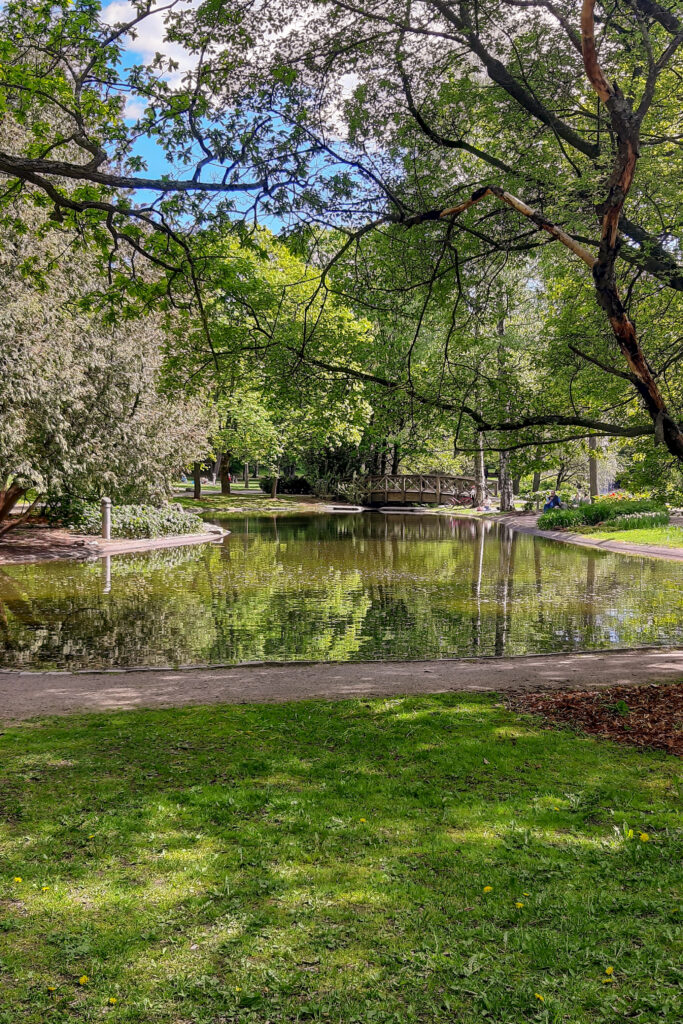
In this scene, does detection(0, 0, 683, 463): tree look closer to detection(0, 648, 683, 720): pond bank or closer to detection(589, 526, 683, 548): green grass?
detection(0, 648, 683, 720): pond bank

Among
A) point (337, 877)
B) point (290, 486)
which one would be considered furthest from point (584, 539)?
point (290, 486)

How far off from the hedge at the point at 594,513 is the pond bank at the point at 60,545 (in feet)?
52.2

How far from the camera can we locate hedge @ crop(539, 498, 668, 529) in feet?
101

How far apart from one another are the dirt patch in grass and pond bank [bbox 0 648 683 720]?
1.52ft

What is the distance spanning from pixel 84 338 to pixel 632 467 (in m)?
16.4

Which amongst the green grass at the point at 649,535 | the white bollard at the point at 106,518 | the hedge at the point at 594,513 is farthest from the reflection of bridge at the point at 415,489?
the white bollard at the point at 106,518

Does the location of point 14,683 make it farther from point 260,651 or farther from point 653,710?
point 653,710

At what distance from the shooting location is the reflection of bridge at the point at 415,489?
51.1 meters

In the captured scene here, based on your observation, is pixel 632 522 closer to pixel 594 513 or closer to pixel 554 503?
pixel 594 513

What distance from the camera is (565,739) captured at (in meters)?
6.43

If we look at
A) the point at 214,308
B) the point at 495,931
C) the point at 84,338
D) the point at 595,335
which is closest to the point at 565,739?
the point at 495,931

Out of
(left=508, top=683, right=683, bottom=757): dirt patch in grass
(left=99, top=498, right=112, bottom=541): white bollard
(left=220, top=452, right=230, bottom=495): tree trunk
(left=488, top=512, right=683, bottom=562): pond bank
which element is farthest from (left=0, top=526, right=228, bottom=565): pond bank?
(left=220, top=452, right=230, bottom=495): tree trunk

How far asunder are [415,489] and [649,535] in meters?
26.1

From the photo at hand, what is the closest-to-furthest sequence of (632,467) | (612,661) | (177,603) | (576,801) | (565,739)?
(576,801)
(565,739)
(612,661)
(632,467)
(177,603)
